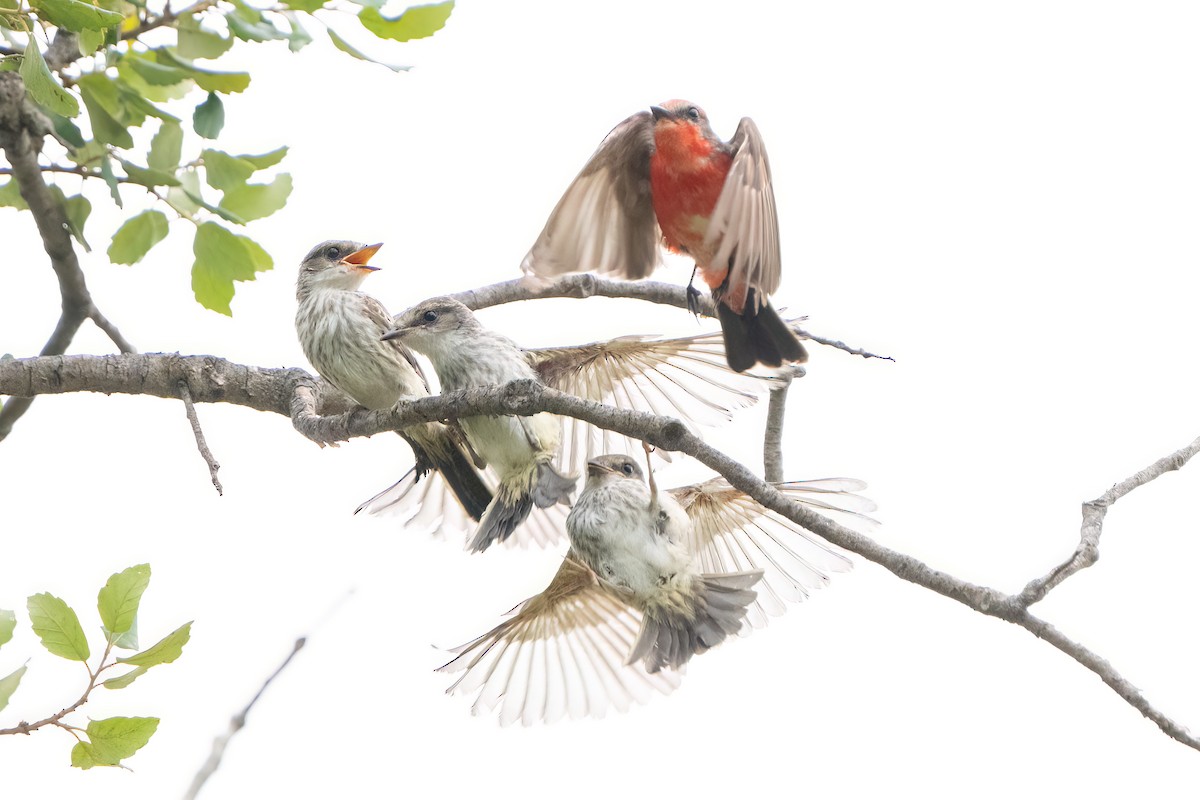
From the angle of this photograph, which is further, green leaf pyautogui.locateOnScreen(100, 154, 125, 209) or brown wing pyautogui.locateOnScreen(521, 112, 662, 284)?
brown wing pyautogui.locateOnScreen(521, 112, 662, 284)

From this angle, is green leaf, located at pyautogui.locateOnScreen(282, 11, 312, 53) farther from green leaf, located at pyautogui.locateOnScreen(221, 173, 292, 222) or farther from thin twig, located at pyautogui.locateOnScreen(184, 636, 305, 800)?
thin twig, located at pyautogui.locateOnScreen(184, 636, 305, 800)

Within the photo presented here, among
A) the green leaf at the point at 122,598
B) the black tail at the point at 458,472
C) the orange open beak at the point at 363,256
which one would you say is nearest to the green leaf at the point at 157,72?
the green leaf at the point at 122,598

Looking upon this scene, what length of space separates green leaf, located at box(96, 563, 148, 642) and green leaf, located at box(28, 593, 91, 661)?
0.20ft

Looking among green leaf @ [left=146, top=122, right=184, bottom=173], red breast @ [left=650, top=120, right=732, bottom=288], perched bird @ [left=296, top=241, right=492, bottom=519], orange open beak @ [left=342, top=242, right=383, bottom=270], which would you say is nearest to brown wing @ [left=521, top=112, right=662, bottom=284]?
red breast @ [left=650, top=120, right=732, bottom=288]

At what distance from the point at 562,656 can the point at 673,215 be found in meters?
1.82

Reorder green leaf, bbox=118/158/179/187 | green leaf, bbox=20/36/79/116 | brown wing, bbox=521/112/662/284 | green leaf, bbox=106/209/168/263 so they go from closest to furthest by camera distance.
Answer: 1. green leaf, bbox=20/36/79/116
2. green leaf, bbox=118/158/179/187
3. green leaf, bbox=106/209/168/263
4. brown wing, bbox=521/112/662/284

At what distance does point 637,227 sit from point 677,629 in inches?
72.4

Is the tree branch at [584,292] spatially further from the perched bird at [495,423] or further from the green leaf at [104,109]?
the green leaf at [104,109]

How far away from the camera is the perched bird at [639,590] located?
166 inches

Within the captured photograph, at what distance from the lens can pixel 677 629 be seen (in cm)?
423

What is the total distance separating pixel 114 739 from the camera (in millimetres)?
2760

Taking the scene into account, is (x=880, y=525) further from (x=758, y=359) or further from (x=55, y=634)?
(x=55, y=634)

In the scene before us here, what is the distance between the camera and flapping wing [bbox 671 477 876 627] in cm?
411

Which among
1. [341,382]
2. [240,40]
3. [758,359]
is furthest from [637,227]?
[240,40]
